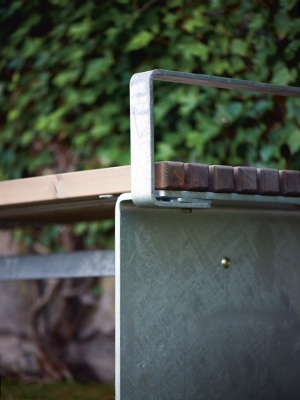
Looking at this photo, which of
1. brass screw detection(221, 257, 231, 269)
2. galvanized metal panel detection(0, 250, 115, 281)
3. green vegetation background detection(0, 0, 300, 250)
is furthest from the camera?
green vegetation background detection(0, 0, 300, 250)

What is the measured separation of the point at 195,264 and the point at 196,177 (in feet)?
0.67

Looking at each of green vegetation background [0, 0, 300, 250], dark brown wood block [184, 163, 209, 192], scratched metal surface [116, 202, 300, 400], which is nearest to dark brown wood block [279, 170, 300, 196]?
scratched metal surface [116, 202, 300, 400]

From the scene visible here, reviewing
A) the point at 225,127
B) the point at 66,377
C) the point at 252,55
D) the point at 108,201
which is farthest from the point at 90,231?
the point at 108,201

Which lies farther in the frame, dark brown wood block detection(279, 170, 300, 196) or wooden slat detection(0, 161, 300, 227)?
dark brown wood block detection(279, 170, 300, 196)

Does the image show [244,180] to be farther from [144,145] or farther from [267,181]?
[144,145]

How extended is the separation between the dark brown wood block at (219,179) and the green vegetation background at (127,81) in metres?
0.89

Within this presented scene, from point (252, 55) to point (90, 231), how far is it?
3.41 feet

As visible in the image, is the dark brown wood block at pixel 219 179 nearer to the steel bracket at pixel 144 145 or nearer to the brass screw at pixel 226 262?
the steel bracket at pixel 144 145

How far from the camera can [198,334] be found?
4.69 feet

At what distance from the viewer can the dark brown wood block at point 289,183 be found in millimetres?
1492

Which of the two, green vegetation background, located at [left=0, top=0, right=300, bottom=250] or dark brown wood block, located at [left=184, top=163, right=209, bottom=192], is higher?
green vegetation background, located at [left=0, top=0, right=300, bottom=250]

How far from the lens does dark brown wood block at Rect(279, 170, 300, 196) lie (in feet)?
4.90

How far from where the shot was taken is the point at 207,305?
1450 millimetres

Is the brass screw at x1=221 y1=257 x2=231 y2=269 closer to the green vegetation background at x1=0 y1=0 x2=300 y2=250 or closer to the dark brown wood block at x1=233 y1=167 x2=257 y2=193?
the dark brown wood block at x1=233 y1=167 x2=257 y2=193
